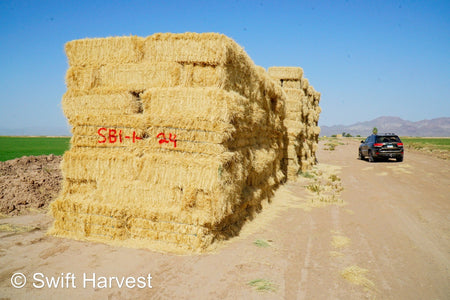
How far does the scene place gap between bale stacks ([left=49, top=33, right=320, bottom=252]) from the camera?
18.2 ft

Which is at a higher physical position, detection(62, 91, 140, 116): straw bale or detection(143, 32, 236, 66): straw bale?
detection(143, 32, 236, 66): straw bale

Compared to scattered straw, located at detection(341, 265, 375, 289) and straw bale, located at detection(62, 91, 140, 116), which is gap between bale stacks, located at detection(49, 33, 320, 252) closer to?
straw bale, located at detection(62, 91, 140, 116)

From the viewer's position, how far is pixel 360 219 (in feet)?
24.6

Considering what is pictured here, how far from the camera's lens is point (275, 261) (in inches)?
195

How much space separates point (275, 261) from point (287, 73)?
1141cm

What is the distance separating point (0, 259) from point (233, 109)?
→ 4790mm

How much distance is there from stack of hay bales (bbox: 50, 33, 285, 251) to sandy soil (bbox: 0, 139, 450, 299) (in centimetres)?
50

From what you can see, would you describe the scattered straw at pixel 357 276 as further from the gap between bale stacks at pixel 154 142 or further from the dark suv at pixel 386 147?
the dark suv at pixel 386 147

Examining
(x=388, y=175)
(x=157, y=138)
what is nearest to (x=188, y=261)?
(x=157, y=138)

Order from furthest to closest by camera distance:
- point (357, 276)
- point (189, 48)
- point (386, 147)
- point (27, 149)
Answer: point (27, 149), point (386, 147), point (189, 48), point (357, 276)
